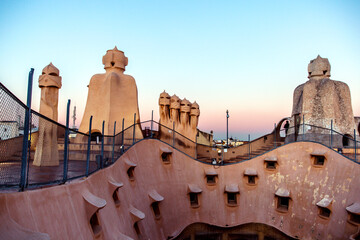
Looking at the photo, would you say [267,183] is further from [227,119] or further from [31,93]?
[31,93]

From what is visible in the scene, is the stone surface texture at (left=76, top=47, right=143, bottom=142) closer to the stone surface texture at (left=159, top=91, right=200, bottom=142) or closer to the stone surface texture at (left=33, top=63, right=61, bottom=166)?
the stone surface texture at (left=159, top=91, right=200, bottom=142)

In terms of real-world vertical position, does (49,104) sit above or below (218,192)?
above

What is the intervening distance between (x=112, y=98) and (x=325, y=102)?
581 inches

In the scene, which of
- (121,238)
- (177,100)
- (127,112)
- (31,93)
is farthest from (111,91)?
(31,93)

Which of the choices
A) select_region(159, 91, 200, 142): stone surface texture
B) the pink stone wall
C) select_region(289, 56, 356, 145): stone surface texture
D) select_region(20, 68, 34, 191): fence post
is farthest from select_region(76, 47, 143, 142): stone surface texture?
select_region(20, 68, 34, 191): fence post

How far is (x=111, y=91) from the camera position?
1703 cm

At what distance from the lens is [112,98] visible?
55.7 ft

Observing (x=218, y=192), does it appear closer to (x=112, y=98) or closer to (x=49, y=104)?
(x=112, y=98)

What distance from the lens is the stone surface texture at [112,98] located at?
1678cm

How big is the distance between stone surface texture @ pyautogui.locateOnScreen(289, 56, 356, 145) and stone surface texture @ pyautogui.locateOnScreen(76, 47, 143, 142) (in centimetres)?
1206

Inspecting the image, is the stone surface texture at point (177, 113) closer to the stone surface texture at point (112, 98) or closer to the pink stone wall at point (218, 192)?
the stone surface texture at point (112, 98)

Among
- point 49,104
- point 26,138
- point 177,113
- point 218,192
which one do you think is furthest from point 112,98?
point 26,138

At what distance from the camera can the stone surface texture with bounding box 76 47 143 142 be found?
16781 mm

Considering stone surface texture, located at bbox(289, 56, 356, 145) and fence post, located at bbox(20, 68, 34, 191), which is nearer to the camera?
fence post, located at bbox(20, 68, 34, 191)
